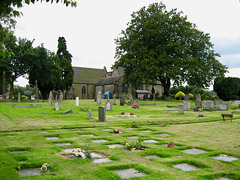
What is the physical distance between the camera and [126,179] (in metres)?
4.00

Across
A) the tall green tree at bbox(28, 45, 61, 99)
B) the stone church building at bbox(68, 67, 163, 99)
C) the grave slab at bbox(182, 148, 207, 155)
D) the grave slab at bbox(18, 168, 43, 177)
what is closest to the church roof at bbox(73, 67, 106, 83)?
the stone church building at bbox(68, 67, 163, 99)

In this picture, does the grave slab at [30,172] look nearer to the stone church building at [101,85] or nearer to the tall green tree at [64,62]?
the tall green tree at [64,62]

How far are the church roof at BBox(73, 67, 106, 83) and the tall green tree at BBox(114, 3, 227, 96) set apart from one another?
26.8 meters

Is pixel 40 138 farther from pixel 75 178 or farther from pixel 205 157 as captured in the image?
pixel 205 157

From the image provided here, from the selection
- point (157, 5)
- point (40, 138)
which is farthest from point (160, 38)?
point (40, 138)

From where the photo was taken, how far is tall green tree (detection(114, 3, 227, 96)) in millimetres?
37250

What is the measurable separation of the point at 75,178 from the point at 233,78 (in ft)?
188

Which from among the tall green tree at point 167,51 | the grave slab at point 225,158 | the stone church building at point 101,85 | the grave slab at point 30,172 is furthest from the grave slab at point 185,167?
the stone church building at point 101,85

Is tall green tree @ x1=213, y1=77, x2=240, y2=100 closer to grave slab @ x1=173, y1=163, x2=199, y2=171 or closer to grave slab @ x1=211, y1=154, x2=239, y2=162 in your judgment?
grave slab @ x1=211, y1=154, x2=239, y2=162

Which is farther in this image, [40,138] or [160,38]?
[160,38]

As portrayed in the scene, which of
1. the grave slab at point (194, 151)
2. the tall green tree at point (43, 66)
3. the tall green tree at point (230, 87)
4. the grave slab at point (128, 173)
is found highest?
the tall green tree at point (43, 66)

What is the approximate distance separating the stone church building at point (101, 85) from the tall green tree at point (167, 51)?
46.7 ft

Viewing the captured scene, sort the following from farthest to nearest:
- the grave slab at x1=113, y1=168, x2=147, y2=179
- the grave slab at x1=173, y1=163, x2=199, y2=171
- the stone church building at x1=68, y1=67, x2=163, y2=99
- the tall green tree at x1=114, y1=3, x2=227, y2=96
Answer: the stone church building at x1=68, y1=67, x2=163, y2=99 < the tall green tree at x1=114, y1=3, x2=227, y2=96 < the grave slab at x1=173, y1=163, x2=199, y2=171 < the grave slab at x1=113, y1=168, x2=147, y2=179

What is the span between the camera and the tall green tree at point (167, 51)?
1467 inches
